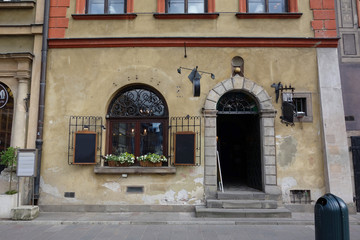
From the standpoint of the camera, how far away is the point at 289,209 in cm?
743

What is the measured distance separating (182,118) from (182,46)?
221 centimetres

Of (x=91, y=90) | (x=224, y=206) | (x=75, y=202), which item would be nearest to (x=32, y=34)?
(x=91, y=90)

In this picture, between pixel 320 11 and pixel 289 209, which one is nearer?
pixel 289 209

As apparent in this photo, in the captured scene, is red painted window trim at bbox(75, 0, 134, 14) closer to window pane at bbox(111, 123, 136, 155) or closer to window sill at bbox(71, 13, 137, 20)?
window sill at bbox(71, 13, 137, 20)

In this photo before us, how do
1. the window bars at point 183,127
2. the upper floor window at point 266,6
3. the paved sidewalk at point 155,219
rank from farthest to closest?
1. the upper floor window at point 266,6
2. the window bars at point 183,127
3. the paved sidewalk at point 155,219

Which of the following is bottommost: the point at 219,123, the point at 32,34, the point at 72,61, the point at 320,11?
the point at 219,123

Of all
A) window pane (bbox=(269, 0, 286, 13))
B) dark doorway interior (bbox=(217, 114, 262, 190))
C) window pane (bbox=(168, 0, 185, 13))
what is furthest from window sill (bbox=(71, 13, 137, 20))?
dark doorway interior (bbox=(217, 114, 262, 190))

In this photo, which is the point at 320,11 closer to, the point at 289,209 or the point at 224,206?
the point at 289,209

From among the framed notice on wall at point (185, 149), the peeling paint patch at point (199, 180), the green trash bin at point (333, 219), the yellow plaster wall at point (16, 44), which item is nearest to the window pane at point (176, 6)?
the framed notice on wall at point (185, 149)

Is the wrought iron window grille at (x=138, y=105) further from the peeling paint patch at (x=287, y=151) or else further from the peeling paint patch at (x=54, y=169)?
the peeling paint patch at (x=287, y=151)

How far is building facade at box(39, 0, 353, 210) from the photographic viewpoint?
25.1ft

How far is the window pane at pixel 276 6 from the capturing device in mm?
8547

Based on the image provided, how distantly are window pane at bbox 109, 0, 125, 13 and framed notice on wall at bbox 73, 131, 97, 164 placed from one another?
4009 mm

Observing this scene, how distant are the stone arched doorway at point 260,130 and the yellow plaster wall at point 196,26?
158 cm
